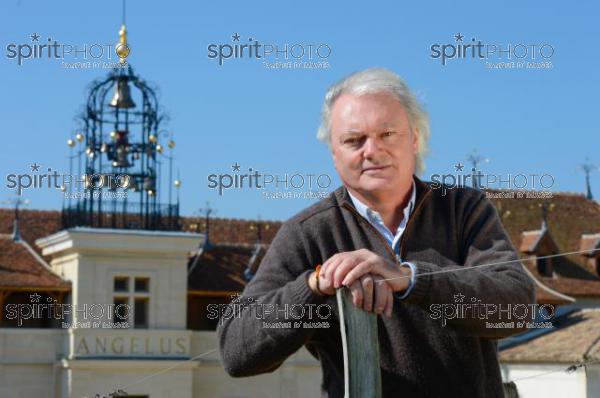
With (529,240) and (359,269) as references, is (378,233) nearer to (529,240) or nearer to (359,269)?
(359,269)

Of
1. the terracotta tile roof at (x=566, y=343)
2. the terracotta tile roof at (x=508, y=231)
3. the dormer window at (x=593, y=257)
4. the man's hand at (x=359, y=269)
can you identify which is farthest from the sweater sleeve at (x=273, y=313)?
the dormer window at (x=593, y=257)

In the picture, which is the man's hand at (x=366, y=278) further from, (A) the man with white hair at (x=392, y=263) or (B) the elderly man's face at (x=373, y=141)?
(B) the elderly man's face at (x=373, y=141)

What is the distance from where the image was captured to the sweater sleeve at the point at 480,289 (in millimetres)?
2752

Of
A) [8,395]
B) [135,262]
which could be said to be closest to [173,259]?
[135,262]

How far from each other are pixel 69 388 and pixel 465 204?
24404 millimetres

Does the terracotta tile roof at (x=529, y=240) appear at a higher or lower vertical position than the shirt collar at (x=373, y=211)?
higher

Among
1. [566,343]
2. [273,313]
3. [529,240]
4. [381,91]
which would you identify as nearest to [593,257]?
[529,240]

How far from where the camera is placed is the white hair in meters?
2.95

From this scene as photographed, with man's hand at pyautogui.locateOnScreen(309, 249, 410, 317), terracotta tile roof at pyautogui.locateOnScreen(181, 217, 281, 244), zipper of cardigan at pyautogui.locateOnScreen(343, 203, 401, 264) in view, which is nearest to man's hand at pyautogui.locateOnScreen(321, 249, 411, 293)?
man's hand at pyautogui.locateOnScreen(309, 249, 410, 317)

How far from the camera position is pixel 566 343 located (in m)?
28.5

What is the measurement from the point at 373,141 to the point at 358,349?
52cm

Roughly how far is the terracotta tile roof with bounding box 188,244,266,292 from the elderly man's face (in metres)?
25.9

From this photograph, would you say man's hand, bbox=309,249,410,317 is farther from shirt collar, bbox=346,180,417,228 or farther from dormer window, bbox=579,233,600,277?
dormer window, bbox=579,233,600,277

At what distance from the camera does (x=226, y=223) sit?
33594mm
